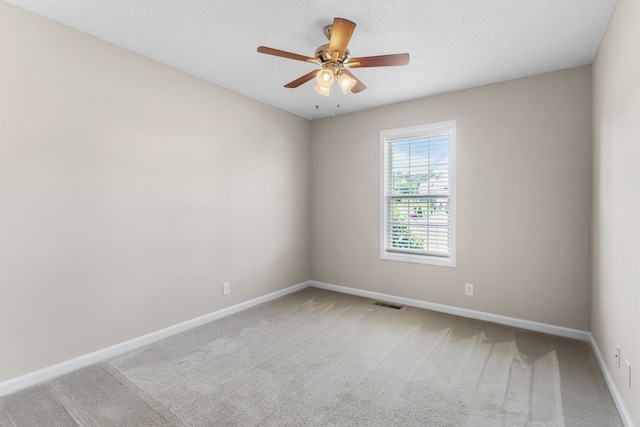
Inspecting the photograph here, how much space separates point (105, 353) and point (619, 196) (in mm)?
3955

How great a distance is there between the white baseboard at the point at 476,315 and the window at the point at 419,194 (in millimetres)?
514

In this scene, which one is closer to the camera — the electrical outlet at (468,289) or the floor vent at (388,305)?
the electrical outlet at (468,289)

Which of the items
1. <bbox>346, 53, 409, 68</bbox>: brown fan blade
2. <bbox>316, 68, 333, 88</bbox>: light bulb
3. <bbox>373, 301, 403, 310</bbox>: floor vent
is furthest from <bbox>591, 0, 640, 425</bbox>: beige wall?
<bbox>373, 301, 403, 310</bbox>: floor vent

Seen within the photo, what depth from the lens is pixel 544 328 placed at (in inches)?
123

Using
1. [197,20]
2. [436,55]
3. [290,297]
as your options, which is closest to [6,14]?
[197,20]

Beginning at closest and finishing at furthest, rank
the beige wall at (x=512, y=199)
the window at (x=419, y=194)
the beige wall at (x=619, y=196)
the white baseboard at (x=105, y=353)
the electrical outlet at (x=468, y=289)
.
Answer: the beige wall at (x=619, y=196) < the white baseboard at (x=105, y=353) < the beige wall at (x=512, y=199) < the electrical outlet at (x=468, y=289) < the window at (x=419, y=194)

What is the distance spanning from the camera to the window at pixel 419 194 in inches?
147

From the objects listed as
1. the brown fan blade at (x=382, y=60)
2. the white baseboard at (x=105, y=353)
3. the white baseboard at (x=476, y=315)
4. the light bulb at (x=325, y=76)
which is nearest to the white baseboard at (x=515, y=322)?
the white baseboard at (x=476, y=315)

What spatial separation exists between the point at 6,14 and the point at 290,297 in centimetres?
372

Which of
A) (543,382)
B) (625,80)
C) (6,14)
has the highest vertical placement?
(6,14)

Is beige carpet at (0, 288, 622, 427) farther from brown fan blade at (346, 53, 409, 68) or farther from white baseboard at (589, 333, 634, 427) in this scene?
brown fan blade at (346, 53, 409, 68)

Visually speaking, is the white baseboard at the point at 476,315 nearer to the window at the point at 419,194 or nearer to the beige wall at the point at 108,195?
the window at the point at 419,194

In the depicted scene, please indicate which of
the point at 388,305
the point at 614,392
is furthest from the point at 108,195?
the point at 614,392

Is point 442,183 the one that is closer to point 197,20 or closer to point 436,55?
point 436,55
